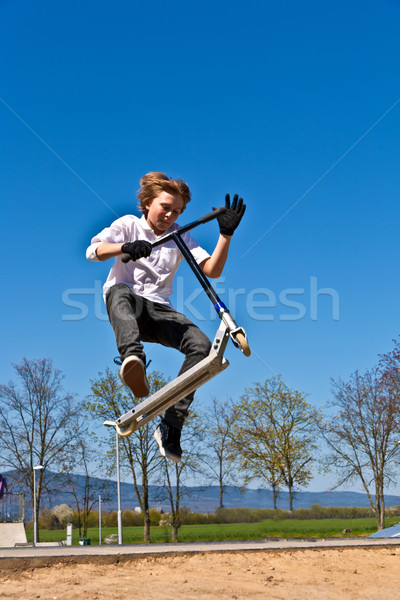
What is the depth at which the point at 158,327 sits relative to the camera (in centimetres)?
589

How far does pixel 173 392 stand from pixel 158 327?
2.52 feet

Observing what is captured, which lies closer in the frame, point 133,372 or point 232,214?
point 133,372

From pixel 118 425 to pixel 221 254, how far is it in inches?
84.6

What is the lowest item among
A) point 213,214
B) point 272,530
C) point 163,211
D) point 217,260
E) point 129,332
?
point 272,530

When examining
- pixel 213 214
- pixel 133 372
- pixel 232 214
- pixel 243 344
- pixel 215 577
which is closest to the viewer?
pixel 243 344

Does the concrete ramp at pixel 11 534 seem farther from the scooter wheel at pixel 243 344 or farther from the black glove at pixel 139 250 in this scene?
the scooter wheel at pixel 243 344

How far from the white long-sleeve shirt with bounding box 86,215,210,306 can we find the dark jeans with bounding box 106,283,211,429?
11 cm

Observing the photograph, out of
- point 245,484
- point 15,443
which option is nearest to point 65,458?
point 15,443

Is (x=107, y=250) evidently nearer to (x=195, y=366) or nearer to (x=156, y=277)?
(x=156, y=277)

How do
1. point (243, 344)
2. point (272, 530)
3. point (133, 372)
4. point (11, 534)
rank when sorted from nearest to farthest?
1. point (243, 344)
2. point (133, 372)
3. point (272, 530)
4. point (11, 534)

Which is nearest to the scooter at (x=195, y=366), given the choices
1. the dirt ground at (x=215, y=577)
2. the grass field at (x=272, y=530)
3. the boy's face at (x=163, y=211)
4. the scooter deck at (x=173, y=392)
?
the scooter deck at (x=173, y=392)

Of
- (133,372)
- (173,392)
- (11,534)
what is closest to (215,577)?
(173,392)

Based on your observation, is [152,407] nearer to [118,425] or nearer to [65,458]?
[118,425]

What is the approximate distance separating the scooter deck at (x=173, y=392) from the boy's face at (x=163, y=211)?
1.71 meters
